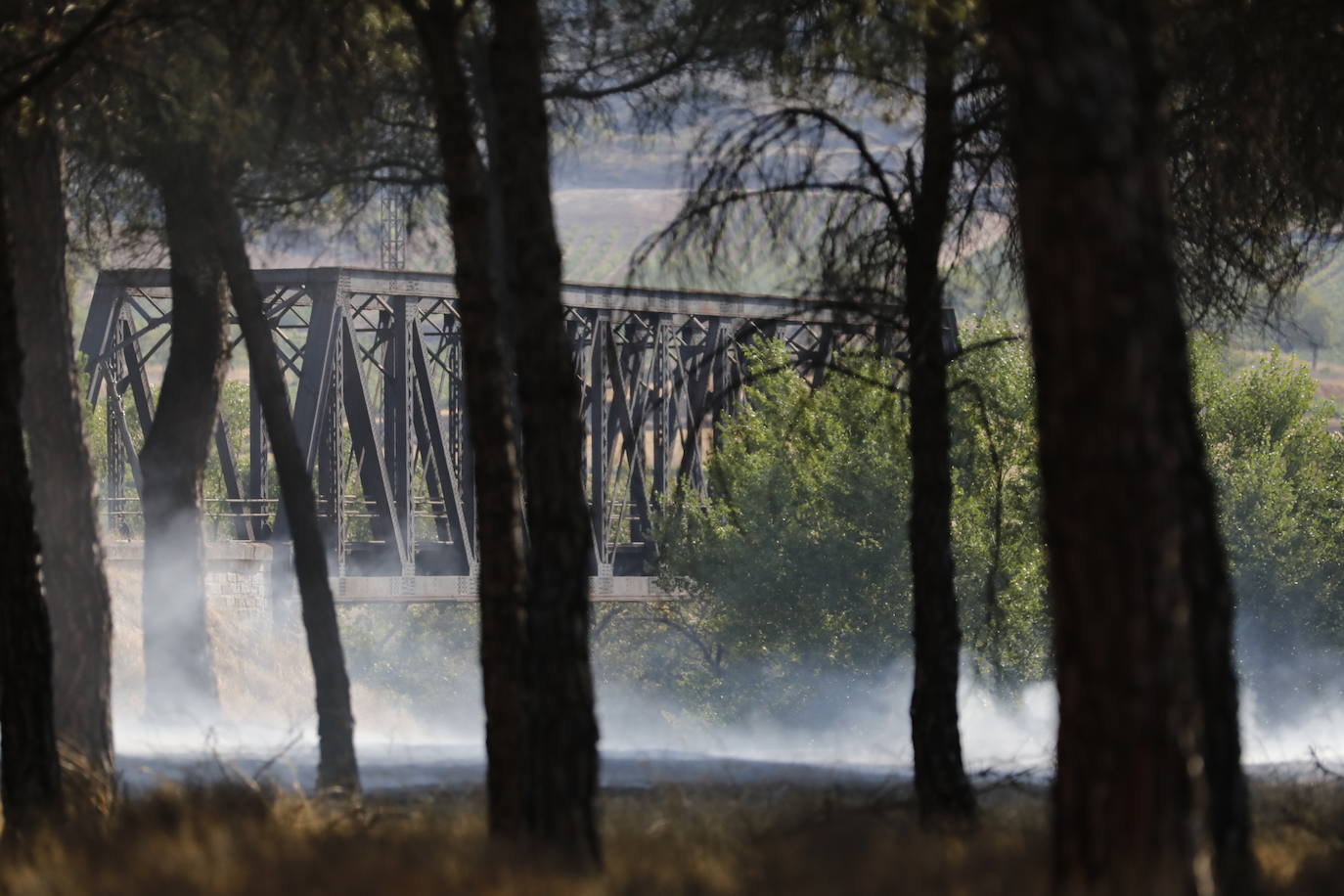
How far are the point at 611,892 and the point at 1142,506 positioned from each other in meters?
2.29

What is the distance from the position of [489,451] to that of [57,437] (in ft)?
21.8

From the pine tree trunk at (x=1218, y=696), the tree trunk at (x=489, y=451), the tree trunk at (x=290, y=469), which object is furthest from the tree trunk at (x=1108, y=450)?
the tree trunk at (x=290, y=469)

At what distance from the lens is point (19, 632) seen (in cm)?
848

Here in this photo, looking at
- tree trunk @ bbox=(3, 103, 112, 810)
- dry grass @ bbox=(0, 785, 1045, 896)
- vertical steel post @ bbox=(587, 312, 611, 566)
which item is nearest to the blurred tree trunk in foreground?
dry grass @ bbox=(0, 785, 1045, 896)

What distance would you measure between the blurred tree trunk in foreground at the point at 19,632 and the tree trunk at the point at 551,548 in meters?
2.58

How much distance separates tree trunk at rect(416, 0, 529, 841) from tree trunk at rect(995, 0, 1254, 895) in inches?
130

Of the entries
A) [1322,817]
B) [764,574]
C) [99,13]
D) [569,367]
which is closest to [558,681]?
[569,367]

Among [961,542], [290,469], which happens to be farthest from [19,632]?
[961,542]

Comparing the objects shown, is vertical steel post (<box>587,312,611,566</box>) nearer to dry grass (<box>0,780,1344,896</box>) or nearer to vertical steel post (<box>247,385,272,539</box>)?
vertical steel post (<box>247,385,272,539</box>)

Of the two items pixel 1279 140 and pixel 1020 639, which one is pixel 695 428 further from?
pixel 1020 639

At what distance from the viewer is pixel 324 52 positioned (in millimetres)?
12008

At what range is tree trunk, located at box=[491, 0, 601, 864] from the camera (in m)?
7.38

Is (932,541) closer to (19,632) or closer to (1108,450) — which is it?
(19,632)

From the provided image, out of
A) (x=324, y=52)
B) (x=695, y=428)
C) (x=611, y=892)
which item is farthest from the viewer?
(x=324, y=52)
